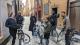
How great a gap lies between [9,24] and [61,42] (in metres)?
0.54

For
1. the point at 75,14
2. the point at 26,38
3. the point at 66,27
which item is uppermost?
the point at 75,14

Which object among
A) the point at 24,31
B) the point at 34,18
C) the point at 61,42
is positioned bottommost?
the point at 61,42

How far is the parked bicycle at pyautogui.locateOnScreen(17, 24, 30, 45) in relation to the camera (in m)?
1.74

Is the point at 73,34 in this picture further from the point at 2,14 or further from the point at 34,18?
the point at 2,14

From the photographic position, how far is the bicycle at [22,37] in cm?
174

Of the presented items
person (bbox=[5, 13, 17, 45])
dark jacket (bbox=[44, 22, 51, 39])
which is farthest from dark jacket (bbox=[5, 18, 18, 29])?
dark jacket (bbox=[44, 22, 51, 39])

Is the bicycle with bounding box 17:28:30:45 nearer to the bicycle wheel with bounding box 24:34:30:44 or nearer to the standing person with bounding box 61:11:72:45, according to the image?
the bicycle wheel with bounding box 24:34:30:44

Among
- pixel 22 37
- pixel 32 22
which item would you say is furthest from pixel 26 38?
pixel 32 22

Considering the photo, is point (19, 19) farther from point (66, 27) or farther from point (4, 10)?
point (66, 27)

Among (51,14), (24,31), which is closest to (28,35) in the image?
(24,31)

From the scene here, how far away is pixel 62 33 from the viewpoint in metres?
1.69

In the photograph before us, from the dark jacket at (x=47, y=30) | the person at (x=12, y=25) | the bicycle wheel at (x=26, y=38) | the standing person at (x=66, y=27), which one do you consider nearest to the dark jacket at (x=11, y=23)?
the person at (x=12, y=25)

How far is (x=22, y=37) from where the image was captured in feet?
5.81

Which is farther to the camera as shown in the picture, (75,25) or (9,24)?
(9,24)
